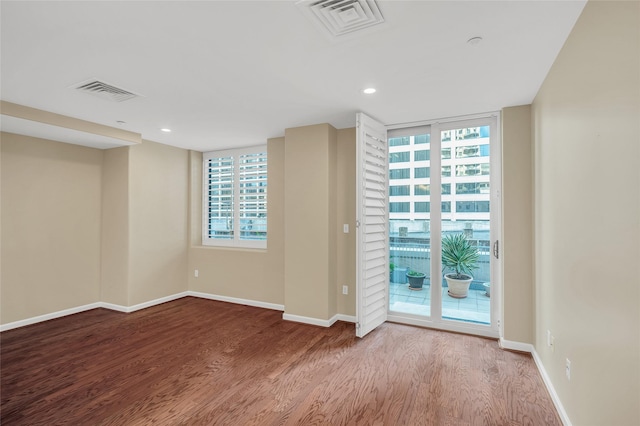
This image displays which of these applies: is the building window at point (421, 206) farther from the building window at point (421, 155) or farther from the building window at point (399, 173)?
the building window at point (421, 155)

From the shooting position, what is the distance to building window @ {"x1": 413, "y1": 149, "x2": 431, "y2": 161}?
3.74 meters

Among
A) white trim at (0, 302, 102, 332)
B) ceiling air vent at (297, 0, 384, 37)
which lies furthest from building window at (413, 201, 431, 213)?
white trim at (0, 302, 102, 332)

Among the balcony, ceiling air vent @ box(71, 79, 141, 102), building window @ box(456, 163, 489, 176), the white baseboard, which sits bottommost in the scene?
the white baseboard

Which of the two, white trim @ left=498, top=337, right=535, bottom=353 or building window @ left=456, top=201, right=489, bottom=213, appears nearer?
white trim @ left=498, top=337, right=535, bottom=353

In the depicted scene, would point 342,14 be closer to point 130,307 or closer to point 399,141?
point 399,141

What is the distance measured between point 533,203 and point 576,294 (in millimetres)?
1343

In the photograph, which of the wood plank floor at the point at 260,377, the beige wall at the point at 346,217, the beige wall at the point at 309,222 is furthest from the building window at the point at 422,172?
the wood plank floor at the point at 260,377

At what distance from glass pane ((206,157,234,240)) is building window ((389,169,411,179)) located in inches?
107

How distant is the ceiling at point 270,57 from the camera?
168 cm

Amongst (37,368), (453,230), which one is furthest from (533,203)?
(37,368)

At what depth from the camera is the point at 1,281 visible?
363cm

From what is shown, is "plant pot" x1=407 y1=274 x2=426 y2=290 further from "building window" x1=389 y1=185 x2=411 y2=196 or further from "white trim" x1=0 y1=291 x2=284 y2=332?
"white trim" x1=0 y1=291 x2=284 y2=332

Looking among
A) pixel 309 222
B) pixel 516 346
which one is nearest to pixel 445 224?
pixel 516 346

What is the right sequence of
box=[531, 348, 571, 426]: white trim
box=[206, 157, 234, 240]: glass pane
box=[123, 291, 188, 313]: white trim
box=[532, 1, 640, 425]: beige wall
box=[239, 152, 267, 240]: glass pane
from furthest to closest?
box=[206, 157, 234, 240]: glass pane < box=[239, 152, 267, 240]: glass pane < box=[123, 291, 188, 313]: white trim < box=[531, 348, 571, 426]: white trim < box=[532, 1, 640, 425]: beige wall
